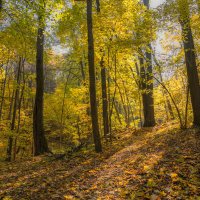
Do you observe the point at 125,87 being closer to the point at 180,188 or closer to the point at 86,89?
the point at 86,89

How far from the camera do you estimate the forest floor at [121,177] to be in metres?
4.95

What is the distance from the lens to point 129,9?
37.8 feet

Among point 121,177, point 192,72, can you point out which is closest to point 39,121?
point 121,177

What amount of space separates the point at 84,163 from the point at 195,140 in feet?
13.2

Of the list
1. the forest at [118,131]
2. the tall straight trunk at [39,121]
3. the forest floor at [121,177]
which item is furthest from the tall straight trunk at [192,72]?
the tall straight trunk at [39,121]

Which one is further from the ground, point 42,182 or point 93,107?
point 93,107

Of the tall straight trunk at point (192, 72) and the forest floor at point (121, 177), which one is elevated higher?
the tall straight trunk at point (192, 72)

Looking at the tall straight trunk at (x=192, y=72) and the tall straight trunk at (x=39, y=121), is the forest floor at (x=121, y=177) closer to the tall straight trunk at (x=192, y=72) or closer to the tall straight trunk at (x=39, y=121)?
the tall straight trunk at (x=192, y=72)

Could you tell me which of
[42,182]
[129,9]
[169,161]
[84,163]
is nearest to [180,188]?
[169,161]

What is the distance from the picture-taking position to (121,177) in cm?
611

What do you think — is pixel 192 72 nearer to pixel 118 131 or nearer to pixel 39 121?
pixel 118 131

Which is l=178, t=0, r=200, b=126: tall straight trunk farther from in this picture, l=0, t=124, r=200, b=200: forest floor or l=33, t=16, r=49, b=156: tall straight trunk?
l=33, t=16, r=49, b=156: tall straight trunk

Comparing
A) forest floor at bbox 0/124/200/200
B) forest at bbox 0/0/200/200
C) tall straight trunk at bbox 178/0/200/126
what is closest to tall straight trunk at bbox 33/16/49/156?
forest at bbox 0/0/200/200

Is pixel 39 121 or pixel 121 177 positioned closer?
pixel 121 177
